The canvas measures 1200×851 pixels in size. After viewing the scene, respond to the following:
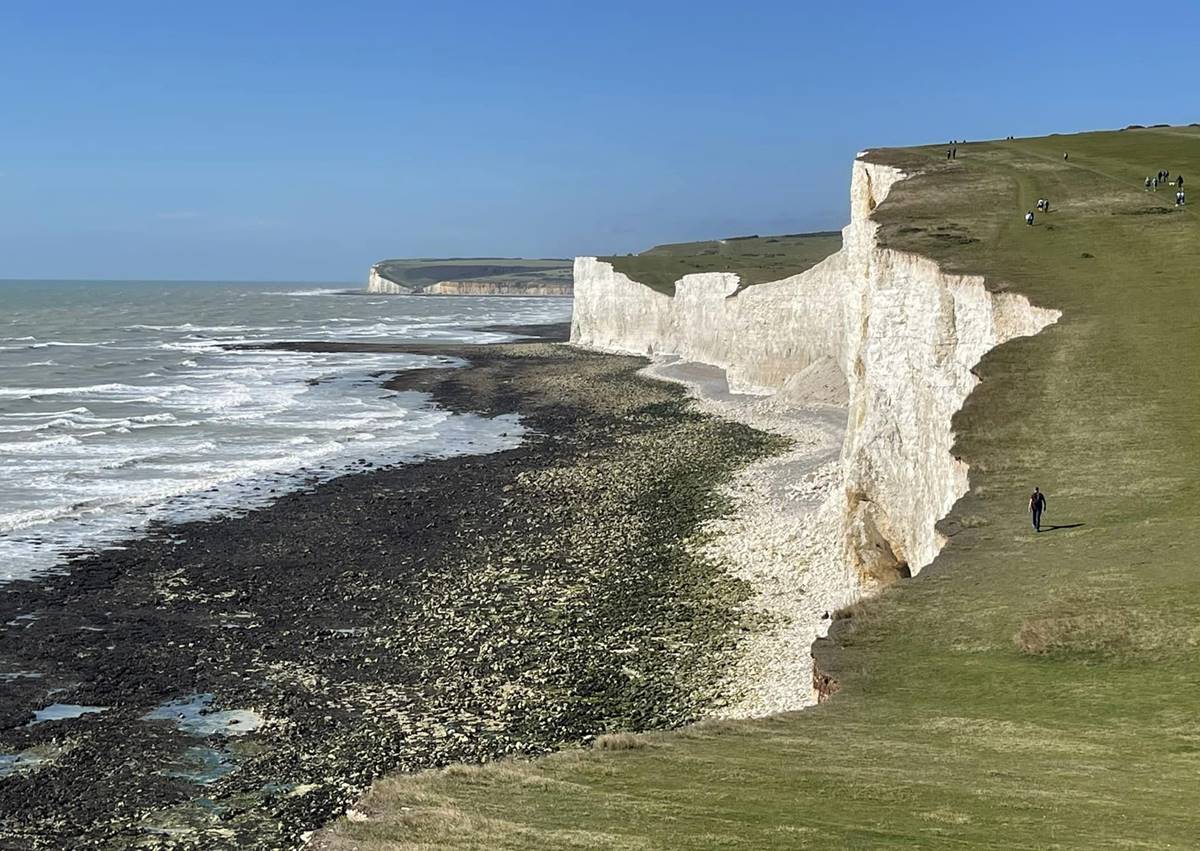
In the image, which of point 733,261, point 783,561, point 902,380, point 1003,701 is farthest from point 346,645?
point 733,261

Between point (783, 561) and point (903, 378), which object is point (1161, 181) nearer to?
point (903, 378)

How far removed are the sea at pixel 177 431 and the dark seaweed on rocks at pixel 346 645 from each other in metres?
2.81

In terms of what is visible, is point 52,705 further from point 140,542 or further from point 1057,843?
point 1057,843

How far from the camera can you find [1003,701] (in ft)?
43.6

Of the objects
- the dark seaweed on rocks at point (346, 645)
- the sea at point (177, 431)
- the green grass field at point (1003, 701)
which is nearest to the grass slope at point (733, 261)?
the sea at point (177, 431)

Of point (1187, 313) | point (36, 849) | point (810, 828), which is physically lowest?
point (36, 849)

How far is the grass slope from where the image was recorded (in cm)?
9050

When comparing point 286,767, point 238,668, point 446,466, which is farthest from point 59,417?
point 286,767

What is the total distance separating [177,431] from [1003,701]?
4758cm

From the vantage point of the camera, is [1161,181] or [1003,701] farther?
[1161,181]

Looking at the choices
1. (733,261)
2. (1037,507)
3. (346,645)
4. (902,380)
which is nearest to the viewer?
(1037,507)

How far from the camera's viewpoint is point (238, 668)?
76.0ft

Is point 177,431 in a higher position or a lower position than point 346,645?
higher

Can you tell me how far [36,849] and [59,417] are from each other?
4629 cm
